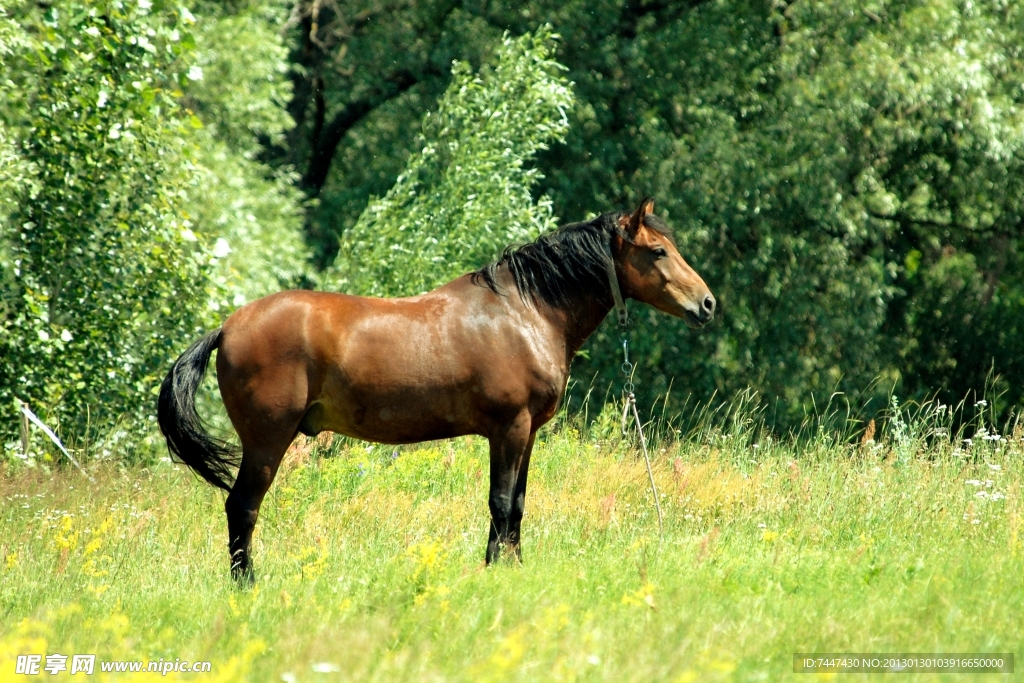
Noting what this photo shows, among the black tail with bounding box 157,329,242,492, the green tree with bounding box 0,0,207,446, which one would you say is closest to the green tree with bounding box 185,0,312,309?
the green tree with bounding box 0,0,207,446

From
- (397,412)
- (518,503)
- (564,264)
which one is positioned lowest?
(518,503)

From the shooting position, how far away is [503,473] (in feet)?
19.5

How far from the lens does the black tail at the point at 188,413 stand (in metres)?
5.89

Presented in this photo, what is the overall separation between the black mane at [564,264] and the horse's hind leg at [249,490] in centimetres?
150

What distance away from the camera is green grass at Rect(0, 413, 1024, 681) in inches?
170

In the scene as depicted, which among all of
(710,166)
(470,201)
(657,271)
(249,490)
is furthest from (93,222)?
(710,166)

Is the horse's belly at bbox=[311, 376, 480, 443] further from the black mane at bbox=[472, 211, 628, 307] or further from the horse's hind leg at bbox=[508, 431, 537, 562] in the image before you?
the black mane at bbox=[472, 211, 628, 307]

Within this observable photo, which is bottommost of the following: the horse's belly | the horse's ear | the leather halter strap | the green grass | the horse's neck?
the green grass

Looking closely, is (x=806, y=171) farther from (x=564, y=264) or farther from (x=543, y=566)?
(x=543, y=566)

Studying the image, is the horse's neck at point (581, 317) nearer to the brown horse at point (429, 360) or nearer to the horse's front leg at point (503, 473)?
the brown horse at point (429, 360)

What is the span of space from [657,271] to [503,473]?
1.45m

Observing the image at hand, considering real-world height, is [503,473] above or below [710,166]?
below

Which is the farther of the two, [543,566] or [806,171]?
[806,171]

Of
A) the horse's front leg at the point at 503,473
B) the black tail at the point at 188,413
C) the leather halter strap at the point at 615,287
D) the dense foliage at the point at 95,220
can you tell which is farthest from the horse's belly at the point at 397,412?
the dense foliage at the point at 95,220
